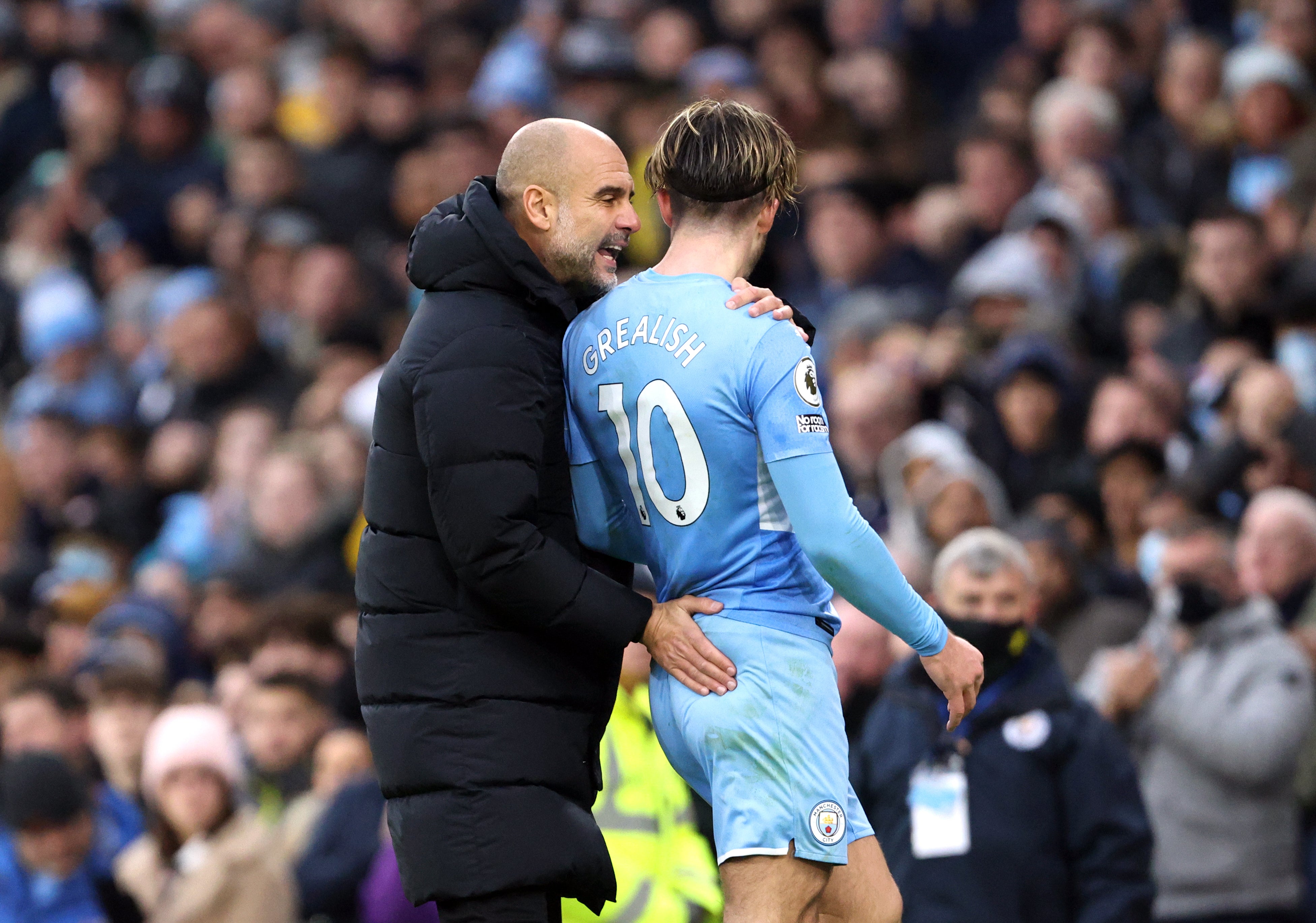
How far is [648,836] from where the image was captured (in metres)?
5.33

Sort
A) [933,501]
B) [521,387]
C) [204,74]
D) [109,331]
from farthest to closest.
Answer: [204,74], [109,331], [933,501], [521,387]

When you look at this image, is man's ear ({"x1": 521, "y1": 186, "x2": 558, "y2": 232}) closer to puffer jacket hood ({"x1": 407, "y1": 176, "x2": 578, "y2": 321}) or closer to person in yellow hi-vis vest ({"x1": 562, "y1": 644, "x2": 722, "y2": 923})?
puffer jacket hood ({"x1": 407, "y1": 176, "x2": 578, "y2": 321})

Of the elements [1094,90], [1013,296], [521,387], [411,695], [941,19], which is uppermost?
[941,19]

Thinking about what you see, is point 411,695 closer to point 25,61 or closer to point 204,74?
point 204,74

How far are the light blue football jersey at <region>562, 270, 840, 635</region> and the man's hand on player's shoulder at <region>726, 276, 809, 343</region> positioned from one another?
1 cm

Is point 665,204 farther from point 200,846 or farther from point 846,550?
point 200,846

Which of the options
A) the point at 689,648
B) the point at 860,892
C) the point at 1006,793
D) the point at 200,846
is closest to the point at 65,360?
the point at 200,846

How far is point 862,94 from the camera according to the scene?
1118 centimetres

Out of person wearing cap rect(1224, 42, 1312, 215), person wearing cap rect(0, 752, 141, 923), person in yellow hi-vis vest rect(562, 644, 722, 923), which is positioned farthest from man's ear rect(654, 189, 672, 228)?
person wearing cap rect(1224, 42, 1312, 215)

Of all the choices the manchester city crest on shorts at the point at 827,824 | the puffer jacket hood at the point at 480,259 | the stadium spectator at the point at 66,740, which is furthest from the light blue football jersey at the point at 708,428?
the stadium spectator at the point at 66,740

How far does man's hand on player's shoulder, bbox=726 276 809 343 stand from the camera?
11.9 feet

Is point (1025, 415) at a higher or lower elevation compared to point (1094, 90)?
lower

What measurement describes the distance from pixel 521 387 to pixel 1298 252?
6.04 meters

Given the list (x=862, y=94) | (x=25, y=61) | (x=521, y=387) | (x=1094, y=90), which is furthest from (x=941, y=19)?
(x=521, y=387)
